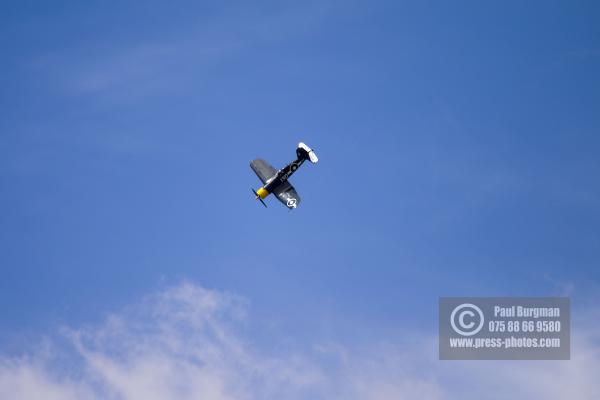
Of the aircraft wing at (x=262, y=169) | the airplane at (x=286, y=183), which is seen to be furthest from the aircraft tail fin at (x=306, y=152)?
the aircraft wing at (x=262, y=169)

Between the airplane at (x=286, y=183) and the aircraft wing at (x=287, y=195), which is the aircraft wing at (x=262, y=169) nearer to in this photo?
the airplane at (x=286, y=183)

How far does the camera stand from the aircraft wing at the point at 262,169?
152500 millimetres

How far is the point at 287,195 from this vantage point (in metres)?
149

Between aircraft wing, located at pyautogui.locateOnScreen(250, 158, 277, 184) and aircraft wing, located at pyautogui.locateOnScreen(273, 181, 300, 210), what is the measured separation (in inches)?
152

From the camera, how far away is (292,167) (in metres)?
148

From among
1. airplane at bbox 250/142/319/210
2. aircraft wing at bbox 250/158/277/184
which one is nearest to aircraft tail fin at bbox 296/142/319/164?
airplane at bbox 250/142/319/210

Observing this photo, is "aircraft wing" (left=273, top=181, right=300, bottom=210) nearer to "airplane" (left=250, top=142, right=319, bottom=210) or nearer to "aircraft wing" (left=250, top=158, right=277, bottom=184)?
"airplane" (left=250, top=142, right=319, bottom=210)

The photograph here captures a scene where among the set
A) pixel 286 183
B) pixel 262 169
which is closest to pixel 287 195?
pixel 286 183

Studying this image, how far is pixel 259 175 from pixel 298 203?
10561 millimetres

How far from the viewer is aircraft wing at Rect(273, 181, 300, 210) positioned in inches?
5846

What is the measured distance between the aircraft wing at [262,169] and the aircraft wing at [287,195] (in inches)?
152

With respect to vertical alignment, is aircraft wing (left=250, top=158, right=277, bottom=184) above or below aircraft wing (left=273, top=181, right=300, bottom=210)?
above

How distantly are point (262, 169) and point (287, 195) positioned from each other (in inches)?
341

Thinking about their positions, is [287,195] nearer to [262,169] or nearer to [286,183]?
[286,183]
